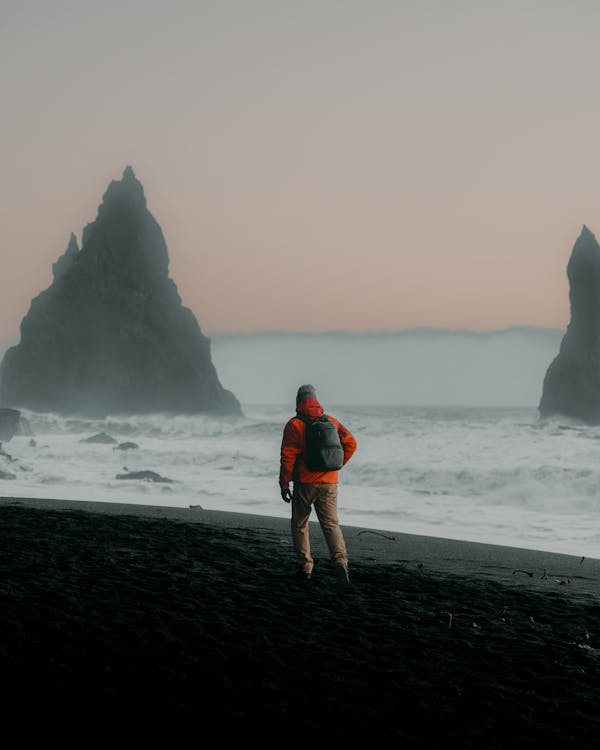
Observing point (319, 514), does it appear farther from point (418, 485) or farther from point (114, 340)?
point (114, 340)

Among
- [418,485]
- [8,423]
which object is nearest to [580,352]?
[8,423]

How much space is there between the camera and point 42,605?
6527 mm

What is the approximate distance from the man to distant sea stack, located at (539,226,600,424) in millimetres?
85042

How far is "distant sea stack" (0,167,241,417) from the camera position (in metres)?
101

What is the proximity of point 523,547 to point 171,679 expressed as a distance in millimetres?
8909

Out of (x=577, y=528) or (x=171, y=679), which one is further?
(x=577, y=528)

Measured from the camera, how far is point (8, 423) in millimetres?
48781

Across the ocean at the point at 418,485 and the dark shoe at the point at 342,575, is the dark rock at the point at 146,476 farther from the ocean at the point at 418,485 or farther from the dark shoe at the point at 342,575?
the dark shoe at the point at 342,575

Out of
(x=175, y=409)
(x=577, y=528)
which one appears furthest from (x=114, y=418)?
(x=577, y=528)

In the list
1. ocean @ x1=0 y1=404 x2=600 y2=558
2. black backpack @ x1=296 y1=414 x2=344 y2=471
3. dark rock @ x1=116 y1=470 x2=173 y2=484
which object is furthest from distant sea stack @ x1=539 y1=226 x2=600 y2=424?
black backpack @ x1=296 y1=414 x2=344 y2=471

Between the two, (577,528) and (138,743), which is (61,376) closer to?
(577,528)

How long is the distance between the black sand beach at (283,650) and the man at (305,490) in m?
0.28

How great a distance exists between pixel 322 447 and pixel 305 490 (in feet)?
1.69

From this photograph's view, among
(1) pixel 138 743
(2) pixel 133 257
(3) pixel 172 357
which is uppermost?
(2) pixel 133 257
